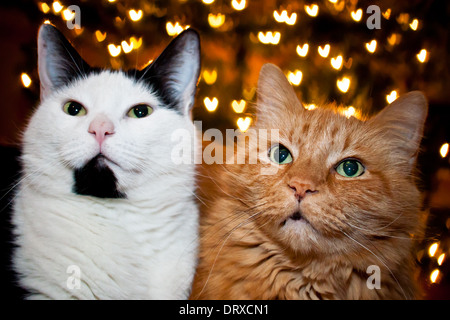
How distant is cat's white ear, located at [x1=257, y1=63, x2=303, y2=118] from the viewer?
101 cm

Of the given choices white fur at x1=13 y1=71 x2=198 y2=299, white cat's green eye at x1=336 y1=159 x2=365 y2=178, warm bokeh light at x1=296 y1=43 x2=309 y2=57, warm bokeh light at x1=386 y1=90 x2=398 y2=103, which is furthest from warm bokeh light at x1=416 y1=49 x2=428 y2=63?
white fur at x1=13 y1=71 x2=198 y2=299

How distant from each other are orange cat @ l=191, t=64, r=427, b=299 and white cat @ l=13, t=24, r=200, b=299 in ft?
0.39

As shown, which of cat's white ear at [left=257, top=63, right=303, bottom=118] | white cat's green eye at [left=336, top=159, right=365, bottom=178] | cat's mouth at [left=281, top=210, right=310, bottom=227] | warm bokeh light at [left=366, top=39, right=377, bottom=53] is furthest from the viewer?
warm bokeh light at [left=366, top=39, right=377, bottom=53]

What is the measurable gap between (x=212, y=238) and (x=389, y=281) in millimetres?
478

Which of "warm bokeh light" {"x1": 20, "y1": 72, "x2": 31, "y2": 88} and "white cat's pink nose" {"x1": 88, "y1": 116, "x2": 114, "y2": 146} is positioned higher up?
"warm bokeh light" {"x1": 20, "y1": 72, "x2": 31, "y2": 88}

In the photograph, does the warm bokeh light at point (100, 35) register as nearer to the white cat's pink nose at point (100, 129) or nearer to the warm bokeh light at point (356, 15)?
the white cat's pink nose at point (100, 129)

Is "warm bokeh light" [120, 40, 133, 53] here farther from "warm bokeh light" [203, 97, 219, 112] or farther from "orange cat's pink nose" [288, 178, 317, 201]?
"orange cat's pink nose" [288, 178, 317, 201]

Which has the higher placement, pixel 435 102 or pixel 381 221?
pixel 435 102

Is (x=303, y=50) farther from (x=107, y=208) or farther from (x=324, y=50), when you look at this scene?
(x=107, y=208)

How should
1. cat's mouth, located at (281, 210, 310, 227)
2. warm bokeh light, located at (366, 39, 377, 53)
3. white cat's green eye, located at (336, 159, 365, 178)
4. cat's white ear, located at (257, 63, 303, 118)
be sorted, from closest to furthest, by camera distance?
1. cat's mouth, located at (281, 210, 310, 227)
2. white cat's green eye, located at (336, 159, 365, 178)
3. cat's white ear, located at (257, 63, 303, 118)
4. warm bokeh light, located at (366, 39, 377, 53)

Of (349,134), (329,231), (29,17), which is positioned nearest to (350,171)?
(349,134)

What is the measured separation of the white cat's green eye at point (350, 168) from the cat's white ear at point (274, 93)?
0.23 meters

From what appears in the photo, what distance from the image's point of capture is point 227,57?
1.12 m

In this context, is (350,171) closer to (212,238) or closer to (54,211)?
(212,238)
